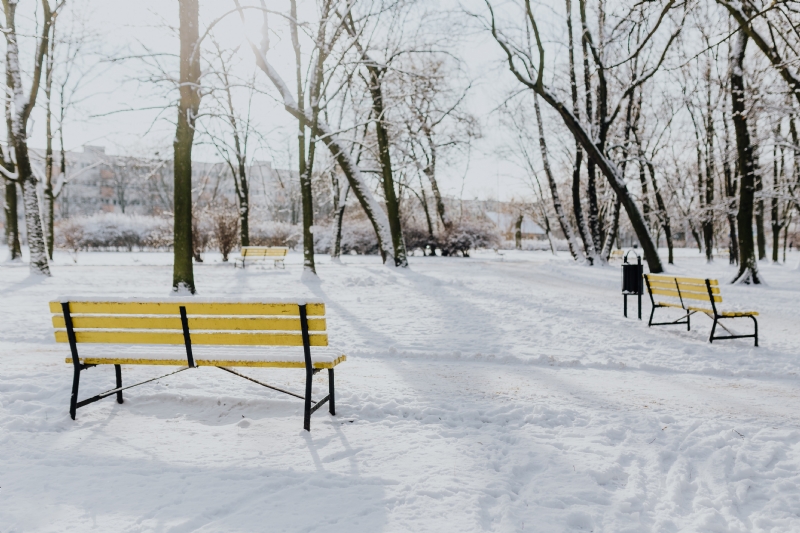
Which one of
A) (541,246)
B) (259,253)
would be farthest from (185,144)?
(541,246)

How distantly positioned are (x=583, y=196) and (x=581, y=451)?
→ 37.1 metres

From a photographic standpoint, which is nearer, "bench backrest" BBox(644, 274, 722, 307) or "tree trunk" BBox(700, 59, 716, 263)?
"bench backrest" BBox(644, 274, 722, 307)

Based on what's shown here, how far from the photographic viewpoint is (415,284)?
45.8ft

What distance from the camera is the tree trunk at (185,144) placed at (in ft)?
35.6

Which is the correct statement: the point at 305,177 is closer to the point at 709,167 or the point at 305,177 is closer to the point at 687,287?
the point at 687,287

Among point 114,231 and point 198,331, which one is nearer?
point 198,331

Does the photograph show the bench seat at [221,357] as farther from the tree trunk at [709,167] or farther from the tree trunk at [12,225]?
the tree trunk at [709,167]

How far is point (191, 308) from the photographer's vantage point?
13.9ft

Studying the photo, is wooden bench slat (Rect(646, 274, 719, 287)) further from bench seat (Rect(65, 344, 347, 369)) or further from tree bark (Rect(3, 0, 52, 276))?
tree bark (Rect(3, 0, 52, 276))

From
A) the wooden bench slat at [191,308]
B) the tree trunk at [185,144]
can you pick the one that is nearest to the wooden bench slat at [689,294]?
the wooden bench slat at [191,308]

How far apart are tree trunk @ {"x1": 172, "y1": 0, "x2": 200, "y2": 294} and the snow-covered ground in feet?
13.1

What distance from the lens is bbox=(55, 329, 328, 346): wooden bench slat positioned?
163 inches

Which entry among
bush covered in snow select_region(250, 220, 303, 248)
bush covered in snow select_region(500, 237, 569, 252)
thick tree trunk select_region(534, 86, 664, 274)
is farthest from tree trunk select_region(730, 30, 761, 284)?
bush covered in snow select_region(500, 237, 569, 252)

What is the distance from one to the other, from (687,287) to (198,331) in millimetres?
6690
